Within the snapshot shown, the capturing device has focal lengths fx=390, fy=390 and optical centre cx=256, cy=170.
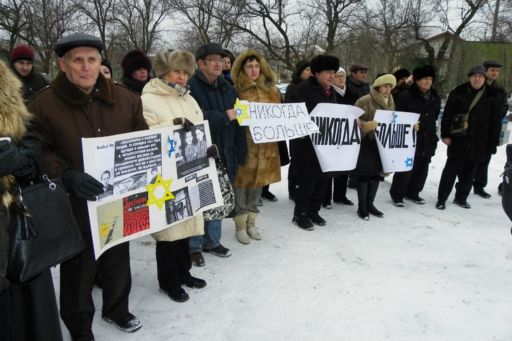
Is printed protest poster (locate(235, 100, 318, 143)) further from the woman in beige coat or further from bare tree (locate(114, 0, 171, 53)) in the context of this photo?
bare tree (locate(114, 0, 171, 53))

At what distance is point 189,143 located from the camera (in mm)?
3062

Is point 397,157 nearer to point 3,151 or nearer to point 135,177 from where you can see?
point 135,177

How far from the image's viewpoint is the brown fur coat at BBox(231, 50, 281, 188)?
4.22m

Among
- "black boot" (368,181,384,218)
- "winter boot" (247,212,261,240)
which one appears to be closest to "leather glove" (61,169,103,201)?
"winter boot" (247,212,261,240)

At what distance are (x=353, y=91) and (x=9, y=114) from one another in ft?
16.5

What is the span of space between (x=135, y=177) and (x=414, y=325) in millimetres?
2348

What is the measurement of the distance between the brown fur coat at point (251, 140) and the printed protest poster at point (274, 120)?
0.16m

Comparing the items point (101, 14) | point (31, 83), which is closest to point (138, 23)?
point (101, 14)

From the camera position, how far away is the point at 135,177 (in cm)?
263

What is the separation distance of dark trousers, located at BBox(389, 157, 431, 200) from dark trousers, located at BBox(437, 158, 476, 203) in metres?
0.30

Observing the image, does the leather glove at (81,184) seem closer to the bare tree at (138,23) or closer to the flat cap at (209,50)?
the flat cap at (209,50)

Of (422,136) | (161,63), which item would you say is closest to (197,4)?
(422,136)

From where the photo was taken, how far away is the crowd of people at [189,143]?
84.7 inches

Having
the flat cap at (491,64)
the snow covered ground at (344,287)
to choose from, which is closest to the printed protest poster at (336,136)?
the snow covered ground at (344,287)
